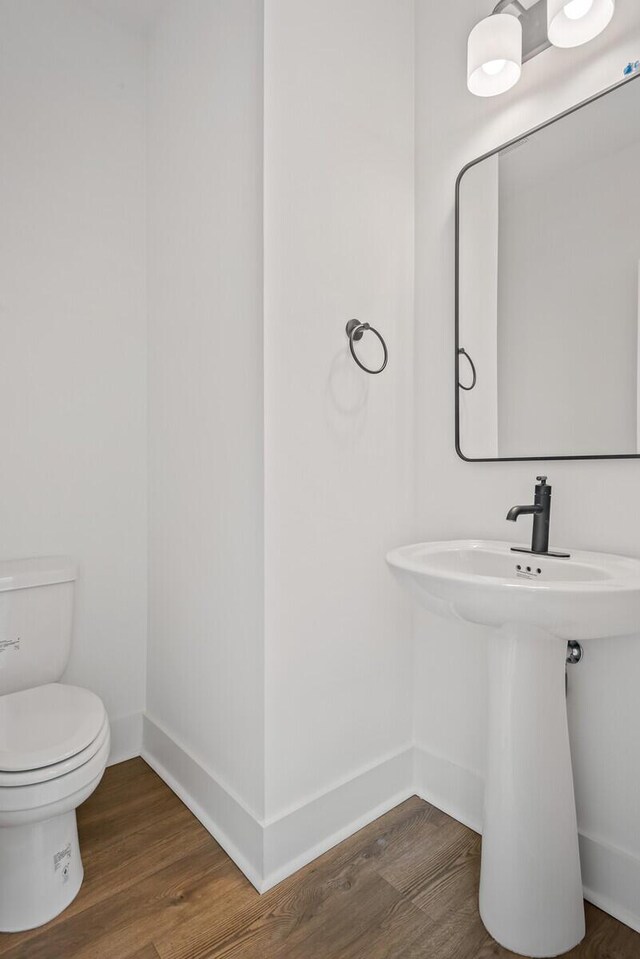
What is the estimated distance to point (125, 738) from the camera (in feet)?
6.51

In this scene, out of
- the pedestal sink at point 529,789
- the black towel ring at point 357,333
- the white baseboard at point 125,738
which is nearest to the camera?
the pedestal sink at point 529,789

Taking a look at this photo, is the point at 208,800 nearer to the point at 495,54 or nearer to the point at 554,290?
the point at 554,290

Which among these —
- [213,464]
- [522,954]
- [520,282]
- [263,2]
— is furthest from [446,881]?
[263,2]

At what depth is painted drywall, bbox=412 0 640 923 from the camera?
4.22ft

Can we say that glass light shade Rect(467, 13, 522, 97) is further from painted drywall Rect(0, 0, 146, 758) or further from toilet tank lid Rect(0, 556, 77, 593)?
toilet tank lid Rect(0, 556, 77, 593)

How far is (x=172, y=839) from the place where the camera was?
60.9 inches

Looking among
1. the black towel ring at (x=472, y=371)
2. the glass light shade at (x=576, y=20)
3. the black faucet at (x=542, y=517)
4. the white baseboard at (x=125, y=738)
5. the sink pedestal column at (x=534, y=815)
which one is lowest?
the white baseboard at (x=125, y=738)

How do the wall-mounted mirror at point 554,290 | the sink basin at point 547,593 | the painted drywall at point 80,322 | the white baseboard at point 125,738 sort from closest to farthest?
the sink basin at point 547,593
the wall-mounted mirror at point 554,290
the painted drywall at point 80,322
the white baseboard at point 125,738

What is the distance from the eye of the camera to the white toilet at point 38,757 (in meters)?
1.21

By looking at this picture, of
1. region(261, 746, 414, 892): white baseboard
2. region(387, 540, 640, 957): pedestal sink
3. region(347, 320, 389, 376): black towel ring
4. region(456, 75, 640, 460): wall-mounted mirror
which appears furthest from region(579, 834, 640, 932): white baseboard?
region(347, 320, 389, 376): black towel ring

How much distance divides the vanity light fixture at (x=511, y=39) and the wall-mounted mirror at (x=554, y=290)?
6.4 inches

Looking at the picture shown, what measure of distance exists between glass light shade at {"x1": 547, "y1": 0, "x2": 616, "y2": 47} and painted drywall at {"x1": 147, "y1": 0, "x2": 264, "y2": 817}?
0.71 metres

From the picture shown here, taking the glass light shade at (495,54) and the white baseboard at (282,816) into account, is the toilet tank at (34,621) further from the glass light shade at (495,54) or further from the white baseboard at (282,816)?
the glass light shade at (495,54)

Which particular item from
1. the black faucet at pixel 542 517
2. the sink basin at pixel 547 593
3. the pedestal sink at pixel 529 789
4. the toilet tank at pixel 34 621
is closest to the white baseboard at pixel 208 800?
the toilet tank at pixel 34 621
